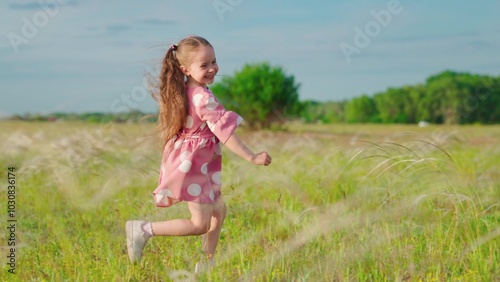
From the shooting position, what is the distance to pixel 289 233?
425 centimetres

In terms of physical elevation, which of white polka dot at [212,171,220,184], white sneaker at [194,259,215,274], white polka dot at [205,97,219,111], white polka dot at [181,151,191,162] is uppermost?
white polka dot at [205,97,219,111]

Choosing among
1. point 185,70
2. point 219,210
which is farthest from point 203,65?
point 219,210

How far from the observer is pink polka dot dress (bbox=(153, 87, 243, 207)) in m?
3.42

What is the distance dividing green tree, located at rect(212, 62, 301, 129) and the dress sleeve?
13.2m

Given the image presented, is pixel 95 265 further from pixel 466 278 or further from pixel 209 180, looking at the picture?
pixel 466 278

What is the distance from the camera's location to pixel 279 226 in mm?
4398

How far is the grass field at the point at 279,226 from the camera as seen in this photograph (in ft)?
11.3

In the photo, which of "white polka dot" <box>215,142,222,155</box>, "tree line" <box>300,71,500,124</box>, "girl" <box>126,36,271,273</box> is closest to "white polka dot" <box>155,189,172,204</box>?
"girl" <box>126,36,271,273</box>

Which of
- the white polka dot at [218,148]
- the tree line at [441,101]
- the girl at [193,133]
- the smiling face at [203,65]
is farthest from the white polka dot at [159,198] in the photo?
the tree line at [441,101]

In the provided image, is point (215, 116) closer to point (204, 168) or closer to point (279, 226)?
point (204, 168)

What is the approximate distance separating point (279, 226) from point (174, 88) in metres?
1.40

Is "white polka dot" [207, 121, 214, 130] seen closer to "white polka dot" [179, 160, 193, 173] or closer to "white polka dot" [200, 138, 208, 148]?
"white polka dot" [200, 138, 208, 148]

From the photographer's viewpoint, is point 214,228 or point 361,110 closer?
point 214,228

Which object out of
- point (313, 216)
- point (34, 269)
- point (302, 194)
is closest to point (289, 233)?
point (313, 216)
